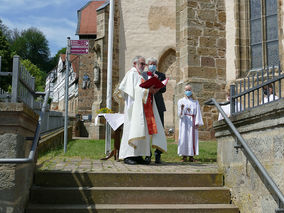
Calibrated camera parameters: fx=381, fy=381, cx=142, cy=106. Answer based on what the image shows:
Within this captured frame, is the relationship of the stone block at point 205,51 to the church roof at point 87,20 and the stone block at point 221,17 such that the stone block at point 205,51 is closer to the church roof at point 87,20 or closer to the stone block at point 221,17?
the stone block at point 221,17

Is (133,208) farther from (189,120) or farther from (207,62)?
(207,62)

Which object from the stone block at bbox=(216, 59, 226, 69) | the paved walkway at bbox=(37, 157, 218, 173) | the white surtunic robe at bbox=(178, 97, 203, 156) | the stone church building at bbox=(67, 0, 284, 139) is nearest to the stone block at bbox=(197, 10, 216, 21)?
the stone church building at bbox=(67, 0, 284, 139)

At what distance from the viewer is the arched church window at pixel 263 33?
A: 1267 cm

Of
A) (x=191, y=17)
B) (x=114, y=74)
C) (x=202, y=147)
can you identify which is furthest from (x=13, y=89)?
(x=114, y=74)

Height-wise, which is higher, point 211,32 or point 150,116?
point 211,32

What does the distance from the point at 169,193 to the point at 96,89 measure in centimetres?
1458

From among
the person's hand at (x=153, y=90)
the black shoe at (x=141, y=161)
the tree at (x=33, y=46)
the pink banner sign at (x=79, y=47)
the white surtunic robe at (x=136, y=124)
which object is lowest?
the black shoe at (x=141, y=161)

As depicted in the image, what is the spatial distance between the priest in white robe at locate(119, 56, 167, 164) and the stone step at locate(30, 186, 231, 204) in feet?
Answer: 5.91

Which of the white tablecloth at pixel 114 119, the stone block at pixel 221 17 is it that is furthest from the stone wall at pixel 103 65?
the white tablecloth at pixel 114 119

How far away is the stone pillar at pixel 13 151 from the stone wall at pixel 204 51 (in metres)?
9.12

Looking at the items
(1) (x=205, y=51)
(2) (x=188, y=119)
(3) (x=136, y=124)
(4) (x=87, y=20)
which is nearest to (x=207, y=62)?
(1) (x=205, y=51)

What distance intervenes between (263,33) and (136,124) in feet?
25.4

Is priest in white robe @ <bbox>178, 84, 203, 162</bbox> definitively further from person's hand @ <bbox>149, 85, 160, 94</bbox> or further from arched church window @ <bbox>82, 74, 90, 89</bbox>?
arched church window @ <bbox>82, 74, 90, 89</bbox>

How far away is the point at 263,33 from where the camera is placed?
12914 millimetres
